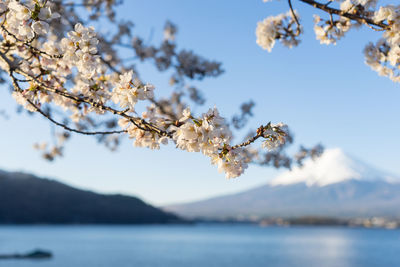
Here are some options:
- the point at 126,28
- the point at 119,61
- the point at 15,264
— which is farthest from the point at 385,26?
the point at 15,264

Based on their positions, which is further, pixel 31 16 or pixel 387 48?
pixel 387 48

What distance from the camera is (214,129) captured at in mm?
1919

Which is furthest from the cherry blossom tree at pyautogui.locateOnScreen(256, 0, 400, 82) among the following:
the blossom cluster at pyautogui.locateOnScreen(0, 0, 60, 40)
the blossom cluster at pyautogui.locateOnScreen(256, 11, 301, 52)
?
the blossom cluster at pyautogui.locateOnScreen(0, 0, 60, 40)

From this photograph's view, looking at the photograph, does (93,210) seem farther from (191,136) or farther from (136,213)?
(191,136)

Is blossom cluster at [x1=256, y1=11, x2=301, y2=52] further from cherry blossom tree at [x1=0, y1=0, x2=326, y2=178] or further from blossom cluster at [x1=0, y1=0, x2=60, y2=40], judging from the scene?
blossom cluster at [x1=0, y1=0, x2=60, y2=40]

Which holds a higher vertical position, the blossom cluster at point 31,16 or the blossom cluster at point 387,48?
the blossom cluster at point 387,48

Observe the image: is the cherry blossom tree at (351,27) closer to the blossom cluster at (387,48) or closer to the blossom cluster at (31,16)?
the blossom cluster at (387,48)

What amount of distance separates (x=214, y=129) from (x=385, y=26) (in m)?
2.02

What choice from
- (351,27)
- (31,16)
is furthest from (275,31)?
(31,16)

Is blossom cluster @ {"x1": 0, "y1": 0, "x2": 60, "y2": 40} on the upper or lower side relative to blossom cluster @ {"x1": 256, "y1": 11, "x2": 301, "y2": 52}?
lower

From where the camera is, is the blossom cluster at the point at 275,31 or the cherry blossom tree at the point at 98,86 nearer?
the cherry blossom tree at the point at 98,86

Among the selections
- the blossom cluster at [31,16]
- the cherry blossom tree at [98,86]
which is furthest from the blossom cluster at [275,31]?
the blossom cluster at [31,16]

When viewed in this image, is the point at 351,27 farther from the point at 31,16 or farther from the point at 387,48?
the point at 31,16

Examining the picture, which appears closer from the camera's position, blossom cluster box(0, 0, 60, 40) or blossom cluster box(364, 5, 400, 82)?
blossom cluster box(0, 0, 60, 40)
